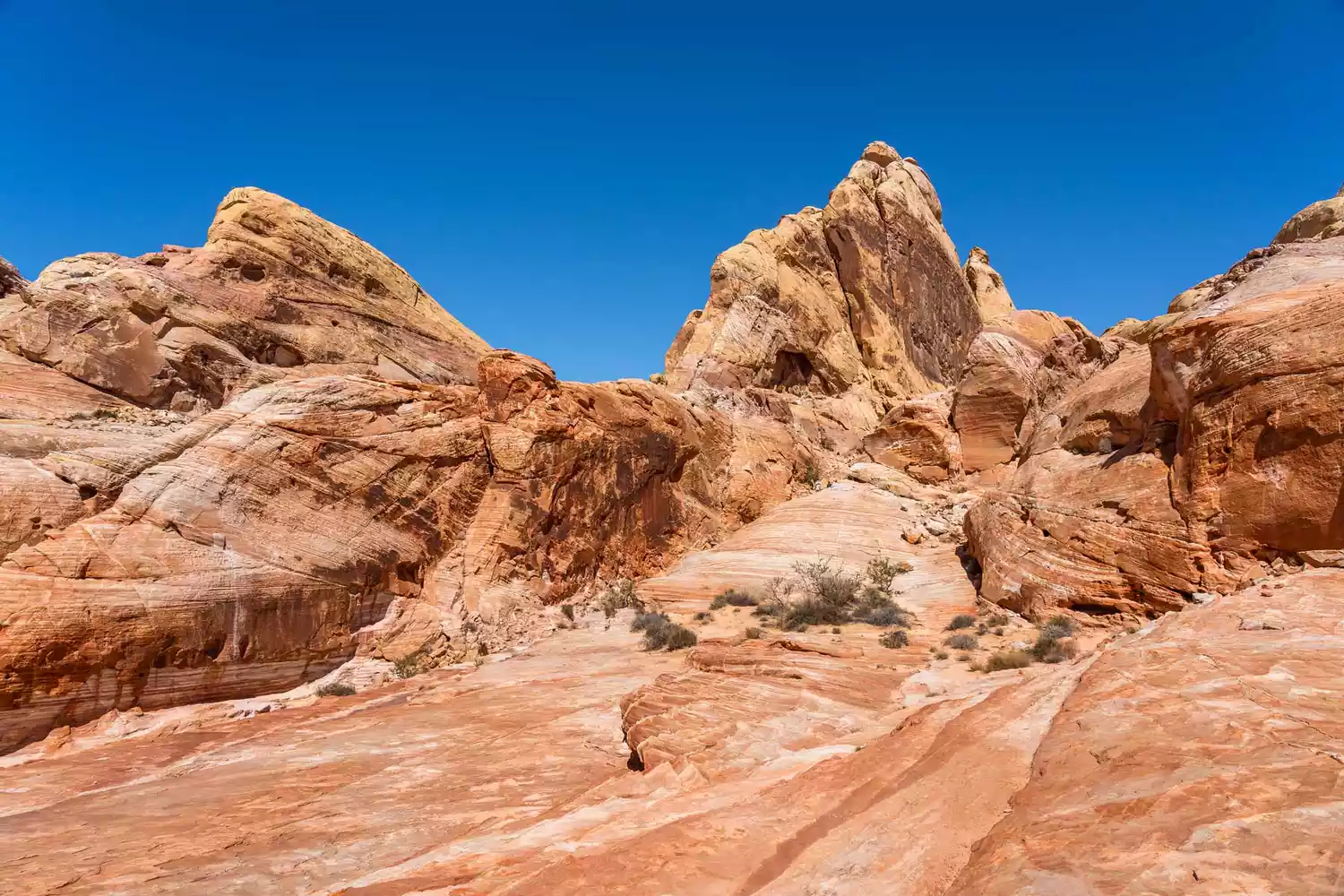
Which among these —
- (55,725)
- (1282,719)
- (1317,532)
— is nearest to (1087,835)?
(1282,719)

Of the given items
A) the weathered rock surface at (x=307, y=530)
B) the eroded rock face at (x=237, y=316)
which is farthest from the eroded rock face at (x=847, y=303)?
the weathered rock surface at (x=307, y=530)

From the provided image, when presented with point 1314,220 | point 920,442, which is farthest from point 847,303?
point 1314,220

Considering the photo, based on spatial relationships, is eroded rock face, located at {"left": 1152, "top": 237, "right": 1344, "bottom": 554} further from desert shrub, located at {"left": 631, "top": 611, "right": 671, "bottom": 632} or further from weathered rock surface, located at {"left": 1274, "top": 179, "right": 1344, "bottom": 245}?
weathered rock surface, located at {"left": 1274, "top": 179, "right": 1344, "bottom": 245}

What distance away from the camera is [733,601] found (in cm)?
1930

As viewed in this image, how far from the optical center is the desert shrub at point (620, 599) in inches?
727

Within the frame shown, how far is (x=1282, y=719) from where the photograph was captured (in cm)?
530

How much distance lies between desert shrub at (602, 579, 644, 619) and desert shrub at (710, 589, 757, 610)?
1.91 meters

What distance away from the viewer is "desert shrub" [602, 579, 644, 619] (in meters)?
18.5

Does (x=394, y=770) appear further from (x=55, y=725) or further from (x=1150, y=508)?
(x=1150, y=508)

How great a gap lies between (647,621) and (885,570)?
776cm

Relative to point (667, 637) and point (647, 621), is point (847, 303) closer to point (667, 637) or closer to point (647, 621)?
point (647, 621)

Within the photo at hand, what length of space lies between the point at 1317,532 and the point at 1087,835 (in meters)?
12.8

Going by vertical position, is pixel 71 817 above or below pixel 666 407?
below

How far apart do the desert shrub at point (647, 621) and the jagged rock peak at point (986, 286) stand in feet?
167
